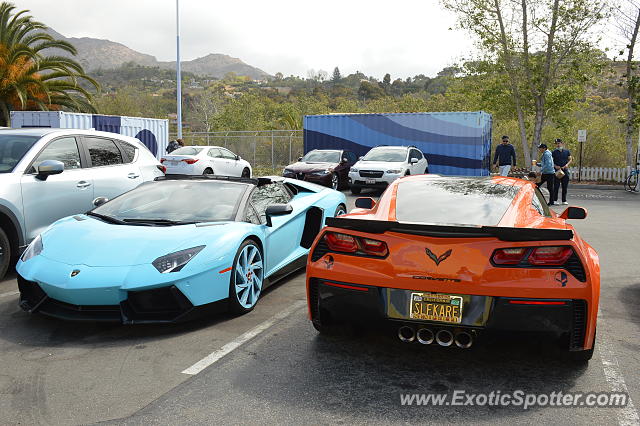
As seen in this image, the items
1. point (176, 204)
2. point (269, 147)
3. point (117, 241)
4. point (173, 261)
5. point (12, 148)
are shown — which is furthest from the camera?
point (269, 147)

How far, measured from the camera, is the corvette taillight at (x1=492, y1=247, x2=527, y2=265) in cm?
356

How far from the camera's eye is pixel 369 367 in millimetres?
3873

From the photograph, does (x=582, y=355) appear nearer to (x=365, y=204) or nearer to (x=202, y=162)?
(x=365, y=204)

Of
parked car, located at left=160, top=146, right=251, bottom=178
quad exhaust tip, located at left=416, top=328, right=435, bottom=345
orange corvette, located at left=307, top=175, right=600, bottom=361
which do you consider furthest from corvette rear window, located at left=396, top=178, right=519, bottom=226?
parked car, located at left=160, top=146, right=251, bottom=178

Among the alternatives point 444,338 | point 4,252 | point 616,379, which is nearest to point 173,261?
point 444,338

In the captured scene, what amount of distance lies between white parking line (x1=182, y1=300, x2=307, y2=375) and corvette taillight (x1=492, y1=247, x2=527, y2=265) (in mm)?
1992

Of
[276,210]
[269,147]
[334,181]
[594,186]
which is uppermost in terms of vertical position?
[276,210]

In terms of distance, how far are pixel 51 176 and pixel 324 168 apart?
39.8ft

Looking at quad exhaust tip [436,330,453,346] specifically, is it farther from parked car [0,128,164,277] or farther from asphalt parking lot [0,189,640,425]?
parked car [0,128,164,277]

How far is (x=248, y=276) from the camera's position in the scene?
516cm

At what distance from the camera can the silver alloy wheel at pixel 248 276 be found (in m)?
5.01

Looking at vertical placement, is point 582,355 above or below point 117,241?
below

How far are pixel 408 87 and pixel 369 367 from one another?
130 meters

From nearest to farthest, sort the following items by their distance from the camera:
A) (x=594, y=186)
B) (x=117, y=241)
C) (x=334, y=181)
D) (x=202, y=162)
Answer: (x=117, y=241)
(x=334, y=181)
(x=202, y=162)
(x=594, y=186)
